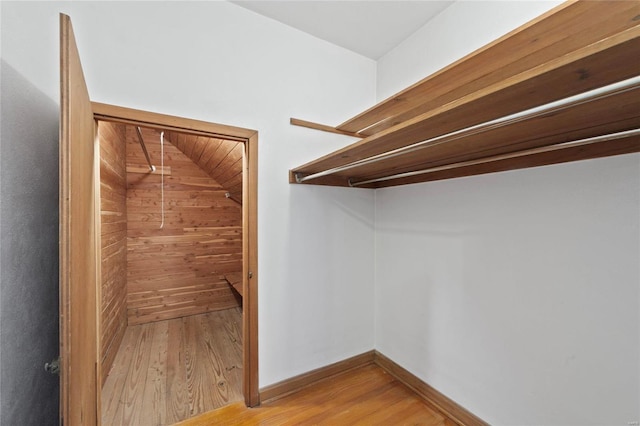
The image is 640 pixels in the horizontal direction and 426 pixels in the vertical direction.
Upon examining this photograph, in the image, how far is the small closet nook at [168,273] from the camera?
6.29ft

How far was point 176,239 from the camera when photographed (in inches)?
131

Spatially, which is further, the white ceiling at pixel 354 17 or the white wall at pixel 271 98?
the white ceiling at pixel 354 17

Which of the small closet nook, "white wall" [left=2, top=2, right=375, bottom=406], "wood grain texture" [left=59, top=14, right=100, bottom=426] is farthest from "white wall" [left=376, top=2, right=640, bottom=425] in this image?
"wood grain texture" [left=59, top=14, right=100, bottom=426]

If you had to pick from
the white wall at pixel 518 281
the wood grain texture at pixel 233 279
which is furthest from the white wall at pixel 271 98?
the wood grain texture at pixel 233 279

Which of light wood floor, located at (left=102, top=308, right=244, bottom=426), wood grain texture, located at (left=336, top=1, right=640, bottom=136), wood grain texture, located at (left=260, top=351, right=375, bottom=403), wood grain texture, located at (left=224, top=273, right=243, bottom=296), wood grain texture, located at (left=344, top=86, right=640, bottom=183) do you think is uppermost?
wood grain texture, located at (left=336, top=1, right=640, bottom=136)

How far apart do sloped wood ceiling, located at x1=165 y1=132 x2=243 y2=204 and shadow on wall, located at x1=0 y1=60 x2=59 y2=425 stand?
1.02 m

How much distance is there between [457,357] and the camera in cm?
160

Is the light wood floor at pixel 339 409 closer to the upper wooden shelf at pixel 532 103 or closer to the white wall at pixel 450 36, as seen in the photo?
the upper wooden shelf at pixel 532 103

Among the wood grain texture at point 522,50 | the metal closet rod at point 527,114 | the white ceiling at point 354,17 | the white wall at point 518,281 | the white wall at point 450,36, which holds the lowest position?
the white wall at point 518,281

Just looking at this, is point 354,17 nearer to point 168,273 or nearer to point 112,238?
point 112,238

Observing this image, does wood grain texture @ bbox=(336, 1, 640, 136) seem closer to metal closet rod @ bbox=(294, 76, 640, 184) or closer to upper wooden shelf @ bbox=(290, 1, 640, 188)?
upper wooden shelf @ bbox=(290, 1, 640, 188)

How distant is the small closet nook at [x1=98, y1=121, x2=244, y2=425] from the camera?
1917mm

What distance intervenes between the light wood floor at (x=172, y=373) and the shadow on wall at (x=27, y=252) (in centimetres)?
71

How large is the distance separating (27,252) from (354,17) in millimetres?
2137
